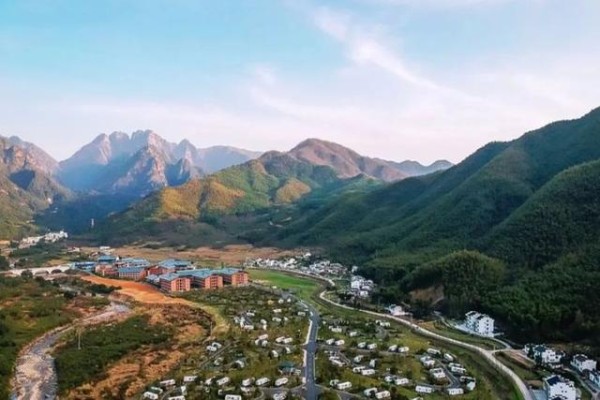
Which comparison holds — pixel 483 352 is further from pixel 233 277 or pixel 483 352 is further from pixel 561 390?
→ pixel 233 277

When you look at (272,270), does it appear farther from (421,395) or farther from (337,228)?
(421,395)

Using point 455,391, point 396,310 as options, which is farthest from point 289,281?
point 455,391

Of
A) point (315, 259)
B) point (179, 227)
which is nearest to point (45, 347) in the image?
point (315, 259)

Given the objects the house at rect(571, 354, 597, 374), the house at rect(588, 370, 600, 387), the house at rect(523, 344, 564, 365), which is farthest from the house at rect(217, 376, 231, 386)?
the house at rect(571, 354, 597, 374)

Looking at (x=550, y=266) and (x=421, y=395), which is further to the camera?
(x=550, y=266)

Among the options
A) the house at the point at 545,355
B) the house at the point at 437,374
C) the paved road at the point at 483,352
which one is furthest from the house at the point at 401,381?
the house at the point at 545,355
